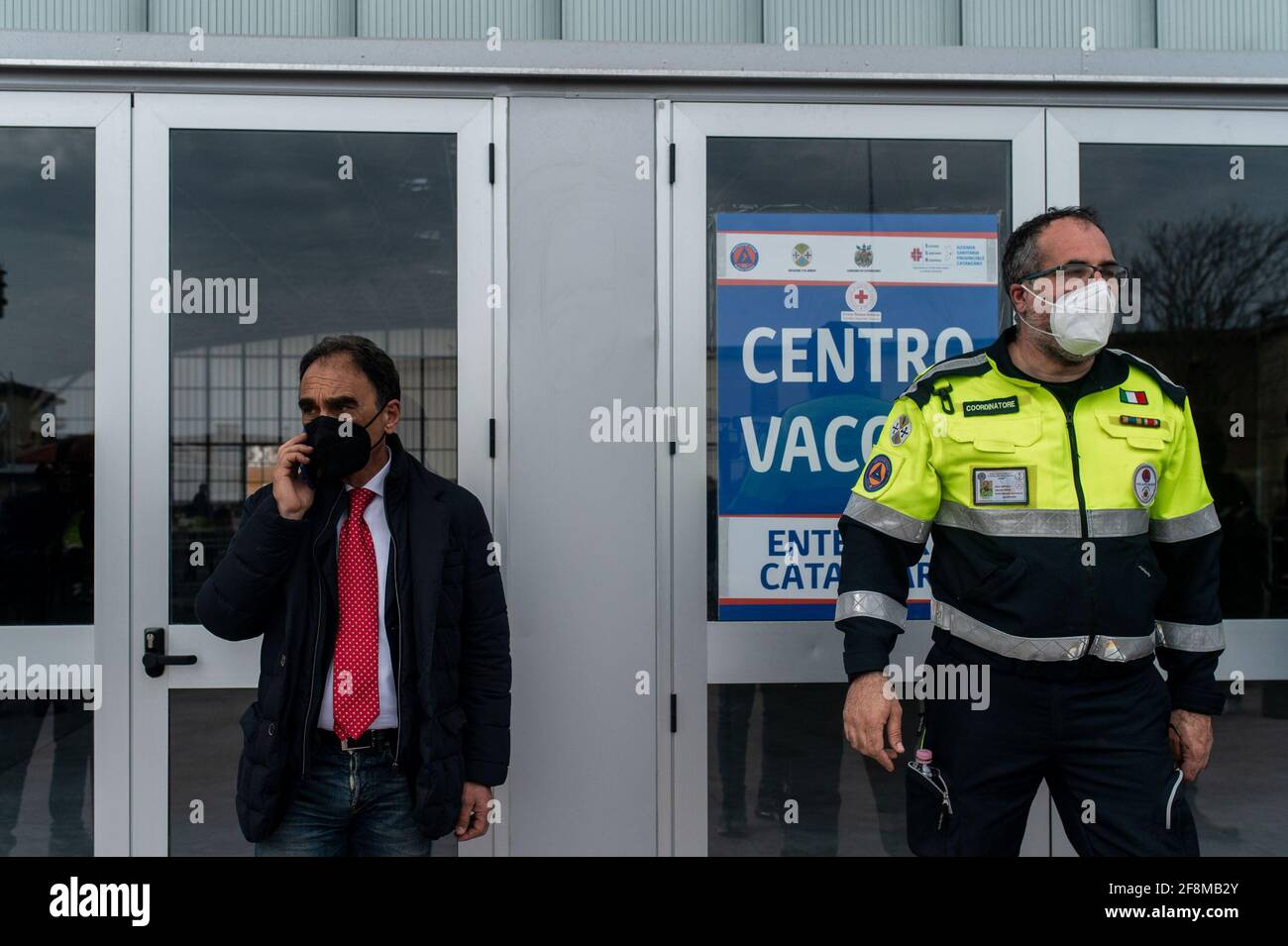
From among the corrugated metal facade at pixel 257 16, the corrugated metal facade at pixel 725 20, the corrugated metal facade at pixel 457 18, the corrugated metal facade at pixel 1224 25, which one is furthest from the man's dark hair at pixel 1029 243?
the corrugated metal facade at pixel 257 16

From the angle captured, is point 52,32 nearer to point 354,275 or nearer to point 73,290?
point 73,290

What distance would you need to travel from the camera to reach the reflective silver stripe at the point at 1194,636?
7.91 ft

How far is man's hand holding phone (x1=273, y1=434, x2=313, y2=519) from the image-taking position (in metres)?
2.21

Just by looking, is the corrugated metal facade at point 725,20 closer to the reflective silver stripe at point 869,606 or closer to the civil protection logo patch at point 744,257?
the civil protection logo patch at point 744,257

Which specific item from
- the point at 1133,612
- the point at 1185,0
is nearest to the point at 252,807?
the point at 1133,612

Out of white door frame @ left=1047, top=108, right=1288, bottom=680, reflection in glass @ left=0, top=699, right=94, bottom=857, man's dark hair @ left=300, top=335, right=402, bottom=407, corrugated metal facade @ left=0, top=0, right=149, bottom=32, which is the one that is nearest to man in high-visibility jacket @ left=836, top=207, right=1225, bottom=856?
white door frame @ left=1047, top=108, right=1288, bottom=680

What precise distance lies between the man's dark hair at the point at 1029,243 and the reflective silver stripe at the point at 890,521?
0.68 metres

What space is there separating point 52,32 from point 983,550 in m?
3.06

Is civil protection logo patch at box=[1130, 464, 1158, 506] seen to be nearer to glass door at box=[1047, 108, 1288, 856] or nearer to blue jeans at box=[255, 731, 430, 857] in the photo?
glass door at box=[1047, 108, 1288, 856]

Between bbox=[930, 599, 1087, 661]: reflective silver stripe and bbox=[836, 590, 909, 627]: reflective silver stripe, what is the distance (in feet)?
0.54

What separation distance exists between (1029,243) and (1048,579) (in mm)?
863

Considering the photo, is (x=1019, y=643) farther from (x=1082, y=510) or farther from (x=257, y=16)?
(x=257, y=16)

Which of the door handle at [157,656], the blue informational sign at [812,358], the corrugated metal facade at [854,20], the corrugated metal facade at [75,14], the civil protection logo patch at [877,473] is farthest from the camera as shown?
the corrugated metal facade at [854,20]
